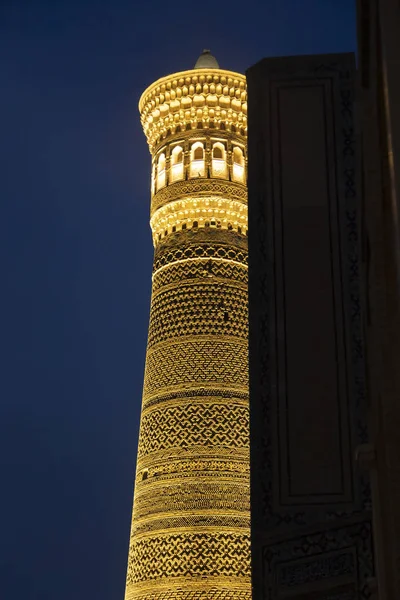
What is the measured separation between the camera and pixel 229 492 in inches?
279

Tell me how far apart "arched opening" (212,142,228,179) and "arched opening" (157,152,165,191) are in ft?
1.44

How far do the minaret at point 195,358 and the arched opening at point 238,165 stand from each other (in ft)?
0.04

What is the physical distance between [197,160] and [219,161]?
0.18 meters

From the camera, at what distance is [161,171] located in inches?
334

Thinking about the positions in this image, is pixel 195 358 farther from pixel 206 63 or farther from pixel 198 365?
pixel 206 63

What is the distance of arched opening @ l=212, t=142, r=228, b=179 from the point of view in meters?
8.26

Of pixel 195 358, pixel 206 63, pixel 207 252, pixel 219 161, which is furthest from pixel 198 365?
pixel 206 63
